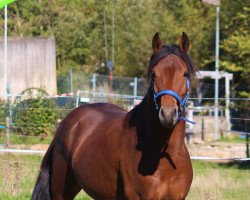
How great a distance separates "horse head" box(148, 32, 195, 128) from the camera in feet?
16.0

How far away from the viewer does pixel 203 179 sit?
11312mm

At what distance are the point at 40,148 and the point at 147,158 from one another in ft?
32.9

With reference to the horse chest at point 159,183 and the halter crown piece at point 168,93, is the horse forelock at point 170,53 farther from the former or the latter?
the horse chest at point 159,183

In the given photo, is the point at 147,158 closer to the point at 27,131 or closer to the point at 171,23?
the point at 27,131

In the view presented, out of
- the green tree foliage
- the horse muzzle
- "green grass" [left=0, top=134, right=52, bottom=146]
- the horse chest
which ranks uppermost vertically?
the green tree foliage

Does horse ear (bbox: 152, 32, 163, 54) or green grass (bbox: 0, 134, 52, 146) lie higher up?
horse ear (bbox: 152, 32, 163, 54)

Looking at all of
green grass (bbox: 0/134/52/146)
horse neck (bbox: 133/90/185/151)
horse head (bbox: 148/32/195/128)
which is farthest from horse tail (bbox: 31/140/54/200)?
green grass (bbox: 0/134/52/146)

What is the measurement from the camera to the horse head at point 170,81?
4891 millimetres

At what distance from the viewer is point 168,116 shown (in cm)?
482

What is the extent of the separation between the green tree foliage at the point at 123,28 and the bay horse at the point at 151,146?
20879 millimetres

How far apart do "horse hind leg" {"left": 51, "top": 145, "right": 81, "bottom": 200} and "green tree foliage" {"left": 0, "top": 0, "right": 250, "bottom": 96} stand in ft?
65.4

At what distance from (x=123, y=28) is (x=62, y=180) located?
26868mm

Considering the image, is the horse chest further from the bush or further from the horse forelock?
the bush

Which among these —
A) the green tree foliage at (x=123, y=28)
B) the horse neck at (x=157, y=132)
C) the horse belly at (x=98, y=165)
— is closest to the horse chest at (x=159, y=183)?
the horse neck at (x=157, y=132)
